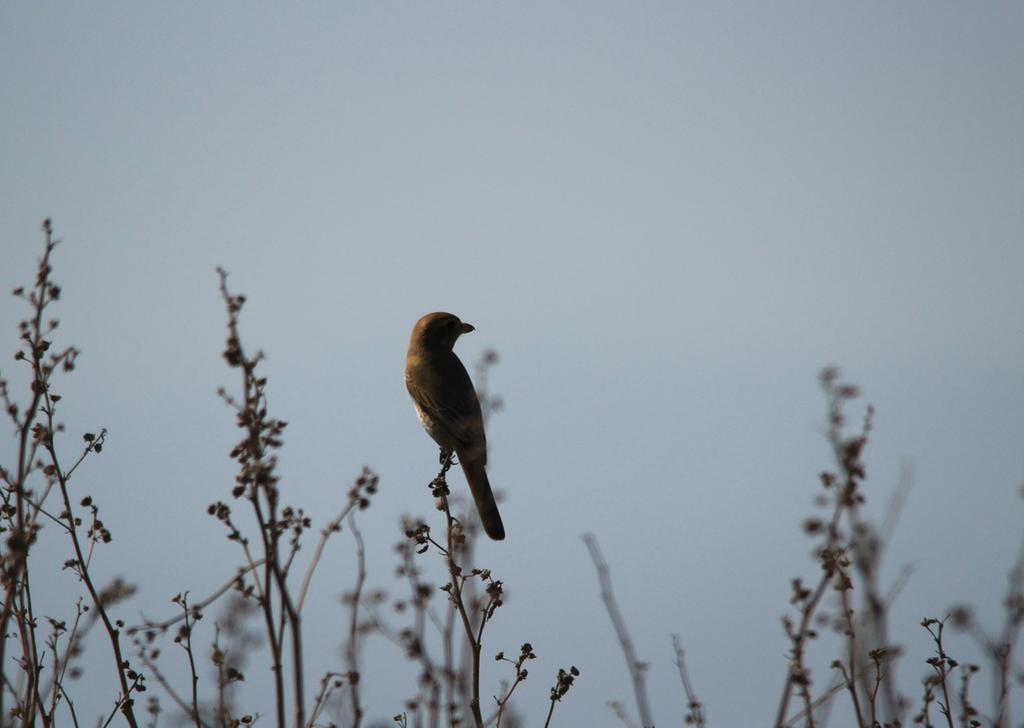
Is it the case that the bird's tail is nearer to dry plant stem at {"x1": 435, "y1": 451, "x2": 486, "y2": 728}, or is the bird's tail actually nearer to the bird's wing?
the bird's wing

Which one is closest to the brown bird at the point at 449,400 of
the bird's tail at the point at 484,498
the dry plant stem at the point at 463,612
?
the bird's tail at the point at 484,498

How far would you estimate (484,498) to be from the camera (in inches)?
288

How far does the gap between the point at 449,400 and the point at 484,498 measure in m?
1.09

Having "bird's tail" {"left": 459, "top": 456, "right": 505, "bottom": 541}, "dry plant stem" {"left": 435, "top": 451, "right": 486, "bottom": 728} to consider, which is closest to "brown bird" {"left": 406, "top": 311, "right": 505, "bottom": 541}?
"bird's tail" {"left": 459, "top": 456, "right": 505, "bottom": 541}

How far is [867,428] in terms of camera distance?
2.84 metres

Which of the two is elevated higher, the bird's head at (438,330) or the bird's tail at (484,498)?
the bird's head at (438,330)

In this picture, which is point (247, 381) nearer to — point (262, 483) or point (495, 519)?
point (262, 483)

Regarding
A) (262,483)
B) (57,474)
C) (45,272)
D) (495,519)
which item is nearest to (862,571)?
(262,483)

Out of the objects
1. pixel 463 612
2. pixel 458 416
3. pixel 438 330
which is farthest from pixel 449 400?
pixel 463 612

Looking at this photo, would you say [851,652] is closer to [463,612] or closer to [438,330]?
[463,612]

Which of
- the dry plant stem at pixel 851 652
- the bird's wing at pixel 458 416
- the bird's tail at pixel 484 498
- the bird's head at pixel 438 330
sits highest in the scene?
the bird's head at pixel 438 330

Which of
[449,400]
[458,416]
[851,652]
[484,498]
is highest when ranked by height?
[449,400]

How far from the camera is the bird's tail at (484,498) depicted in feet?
23.3

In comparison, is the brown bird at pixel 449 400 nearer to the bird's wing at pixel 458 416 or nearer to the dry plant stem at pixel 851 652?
the bird's wing at pixel 458 416
